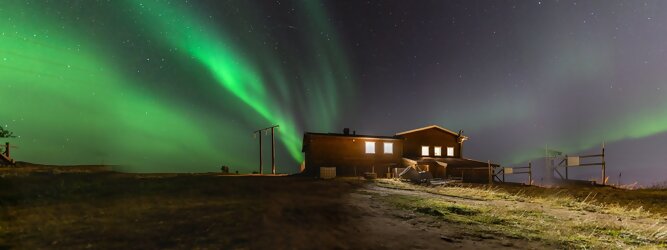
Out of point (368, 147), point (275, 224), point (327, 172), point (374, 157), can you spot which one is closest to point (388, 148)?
point (374, 157)

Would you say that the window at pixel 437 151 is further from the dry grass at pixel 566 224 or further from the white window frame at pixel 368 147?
the dry grass at pixel 566 224

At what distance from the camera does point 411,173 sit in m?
33.2

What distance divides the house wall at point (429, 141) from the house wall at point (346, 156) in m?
3.23

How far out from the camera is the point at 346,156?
1586 inches

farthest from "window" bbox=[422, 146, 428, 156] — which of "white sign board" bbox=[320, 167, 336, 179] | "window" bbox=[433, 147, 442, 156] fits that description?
"white sign board" bbox=[320, 167, 336, 179]

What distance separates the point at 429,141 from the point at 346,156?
47.0 feet

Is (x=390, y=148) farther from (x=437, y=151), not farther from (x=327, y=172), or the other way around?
(x=327, y=172)

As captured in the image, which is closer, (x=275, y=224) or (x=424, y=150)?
(x=275, y=224)

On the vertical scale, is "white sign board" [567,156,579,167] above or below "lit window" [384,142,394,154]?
below

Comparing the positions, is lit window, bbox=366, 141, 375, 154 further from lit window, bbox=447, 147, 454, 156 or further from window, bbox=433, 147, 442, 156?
lit window, bbox=447, 147, 454, 156

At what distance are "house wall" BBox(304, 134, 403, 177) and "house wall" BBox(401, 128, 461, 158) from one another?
323cm

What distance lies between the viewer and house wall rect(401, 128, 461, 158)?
45.1 meters

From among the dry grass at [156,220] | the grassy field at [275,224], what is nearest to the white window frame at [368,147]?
the grassy field at [275,224]

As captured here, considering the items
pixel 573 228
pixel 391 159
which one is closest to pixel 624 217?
pixel 573 228
